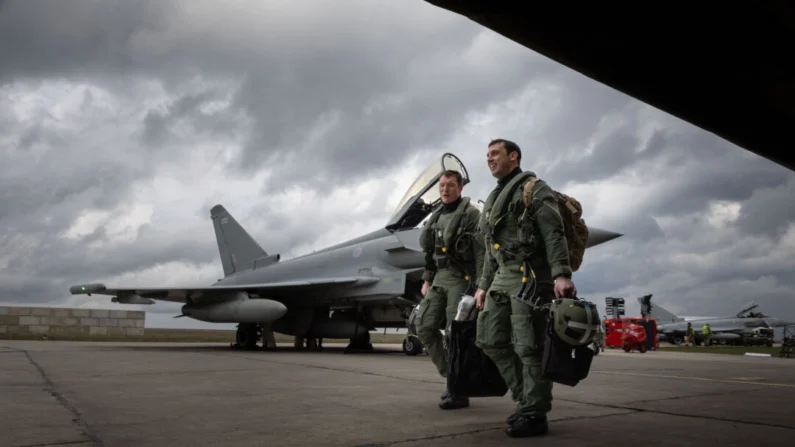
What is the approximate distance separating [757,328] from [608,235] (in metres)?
29.9

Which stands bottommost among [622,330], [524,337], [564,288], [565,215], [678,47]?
[622,330]

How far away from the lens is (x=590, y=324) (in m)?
3.12

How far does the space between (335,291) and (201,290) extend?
3409 mm

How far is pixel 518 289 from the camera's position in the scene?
352cm

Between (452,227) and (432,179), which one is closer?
(452,227)

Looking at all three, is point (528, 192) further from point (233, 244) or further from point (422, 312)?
point (233, 244)

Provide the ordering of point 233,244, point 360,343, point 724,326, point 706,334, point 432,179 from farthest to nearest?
point 724,326 → point 706,334 → point 233,244 → point 360,343 → point 432,179

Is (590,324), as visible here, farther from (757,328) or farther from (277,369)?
(757,328)

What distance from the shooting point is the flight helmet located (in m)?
3.11

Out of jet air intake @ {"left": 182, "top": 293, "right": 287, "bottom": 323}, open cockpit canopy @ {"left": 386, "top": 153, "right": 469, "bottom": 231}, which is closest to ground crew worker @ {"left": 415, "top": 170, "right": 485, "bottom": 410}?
open cockpit canopy @ {"left": 386, "top": 153, "right": 469, "bottom": 231}

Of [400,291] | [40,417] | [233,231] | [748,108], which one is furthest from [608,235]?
[233,231]

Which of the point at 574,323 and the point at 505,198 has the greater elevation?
the point at 505,198

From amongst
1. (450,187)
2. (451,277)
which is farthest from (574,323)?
(450,187)

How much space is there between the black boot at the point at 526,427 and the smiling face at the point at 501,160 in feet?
5.11
